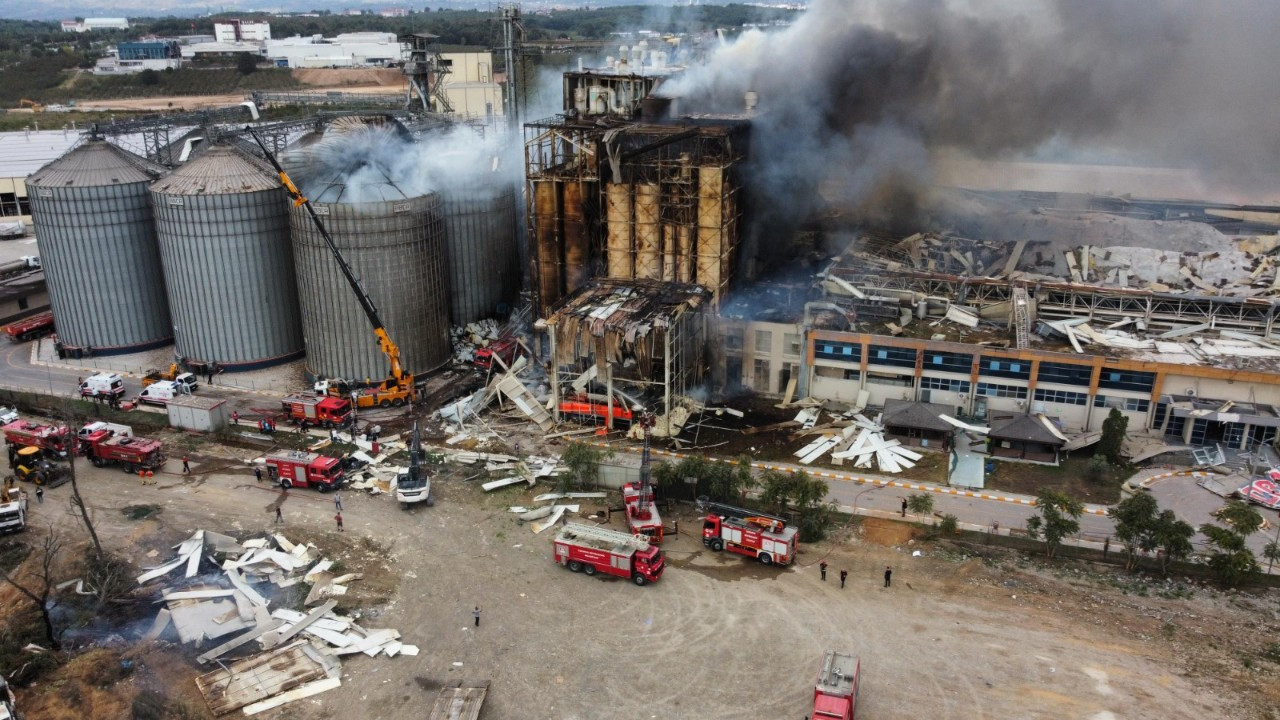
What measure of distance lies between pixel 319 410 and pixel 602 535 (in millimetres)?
17400

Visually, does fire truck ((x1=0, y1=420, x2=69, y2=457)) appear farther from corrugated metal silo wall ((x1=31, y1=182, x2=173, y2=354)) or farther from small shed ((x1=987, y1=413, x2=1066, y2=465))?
small shed ((x1=987, y1=413, x2=1066, y2=465))

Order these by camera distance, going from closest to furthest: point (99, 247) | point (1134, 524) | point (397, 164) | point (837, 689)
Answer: point (837, 689) → point (1134, 524) → point (397, 164) → point (99, 247)

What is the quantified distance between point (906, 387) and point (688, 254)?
1211cm

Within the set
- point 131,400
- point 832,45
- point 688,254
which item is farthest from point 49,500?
point 832,45

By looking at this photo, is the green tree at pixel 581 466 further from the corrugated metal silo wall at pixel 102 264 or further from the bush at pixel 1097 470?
the corrugated metal silo wall at pixel 102 264

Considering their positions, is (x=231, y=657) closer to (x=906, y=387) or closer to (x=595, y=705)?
(x=595, y=705)

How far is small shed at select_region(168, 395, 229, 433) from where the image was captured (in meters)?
41.7

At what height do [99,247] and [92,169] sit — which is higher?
[92,169]

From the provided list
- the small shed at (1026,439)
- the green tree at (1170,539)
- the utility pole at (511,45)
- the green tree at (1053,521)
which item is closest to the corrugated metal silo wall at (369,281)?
the utility pole at (511,45)

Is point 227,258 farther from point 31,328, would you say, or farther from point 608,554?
point 608,554

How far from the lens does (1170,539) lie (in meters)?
29.6

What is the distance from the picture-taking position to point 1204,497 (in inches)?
1378

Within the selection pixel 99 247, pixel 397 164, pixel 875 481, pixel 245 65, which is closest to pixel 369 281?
pixel 397 164

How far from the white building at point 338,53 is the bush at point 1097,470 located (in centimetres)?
13756
